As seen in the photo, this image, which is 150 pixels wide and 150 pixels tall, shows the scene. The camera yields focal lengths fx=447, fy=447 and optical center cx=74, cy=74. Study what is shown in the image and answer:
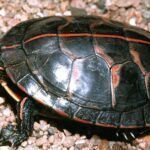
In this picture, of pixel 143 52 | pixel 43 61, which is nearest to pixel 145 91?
pixel 143 52

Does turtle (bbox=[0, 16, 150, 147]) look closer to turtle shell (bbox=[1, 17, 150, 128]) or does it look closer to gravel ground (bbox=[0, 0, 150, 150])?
turtle shell (bbox=[1, 17, 150, 128])

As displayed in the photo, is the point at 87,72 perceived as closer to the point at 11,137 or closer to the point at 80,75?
the point at 80,75

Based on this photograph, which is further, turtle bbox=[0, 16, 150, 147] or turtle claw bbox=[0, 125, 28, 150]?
turtle claw bbox=[0, 125, 28, 150]

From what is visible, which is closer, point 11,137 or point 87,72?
point 87,72

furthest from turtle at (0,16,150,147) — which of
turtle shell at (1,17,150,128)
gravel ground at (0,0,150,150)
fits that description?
gravel ground at (0,0,150,150)

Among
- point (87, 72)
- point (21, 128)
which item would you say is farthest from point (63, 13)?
point (21, 128)

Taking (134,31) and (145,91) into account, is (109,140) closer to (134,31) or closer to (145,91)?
(145,91)
